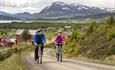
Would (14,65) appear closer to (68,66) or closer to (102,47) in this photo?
(68,66)

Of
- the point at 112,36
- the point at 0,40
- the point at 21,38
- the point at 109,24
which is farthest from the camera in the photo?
the point at 21,38

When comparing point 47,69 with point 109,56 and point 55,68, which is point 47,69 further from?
point 109,56

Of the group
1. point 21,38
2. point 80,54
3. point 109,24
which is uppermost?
point 109,24

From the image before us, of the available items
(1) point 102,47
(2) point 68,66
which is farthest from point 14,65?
(1) point 102,47

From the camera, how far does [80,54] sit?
114 ft

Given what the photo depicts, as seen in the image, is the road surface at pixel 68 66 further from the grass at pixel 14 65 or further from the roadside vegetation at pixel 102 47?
the roadside vegetation at pixel 102 47

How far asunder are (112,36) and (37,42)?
35.9ft

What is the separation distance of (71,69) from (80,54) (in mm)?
16917

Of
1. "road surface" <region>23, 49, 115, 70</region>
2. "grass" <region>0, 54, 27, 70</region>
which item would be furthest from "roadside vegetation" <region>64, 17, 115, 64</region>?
"grass" <region>0, 54, 27, 70</region>

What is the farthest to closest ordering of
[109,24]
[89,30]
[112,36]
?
[89,30] → [109,24] → [112,36]

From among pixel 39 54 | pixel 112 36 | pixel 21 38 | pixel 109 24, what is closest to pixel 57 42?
pixel 39 54

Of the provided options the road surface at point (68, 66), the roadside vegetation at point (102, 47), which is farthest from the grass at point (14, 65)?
the roadside vegetation at point (102, 47)

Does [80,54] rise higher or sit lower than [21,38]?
higher

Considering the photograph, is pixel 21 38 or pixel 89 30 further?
pixel 21 38
